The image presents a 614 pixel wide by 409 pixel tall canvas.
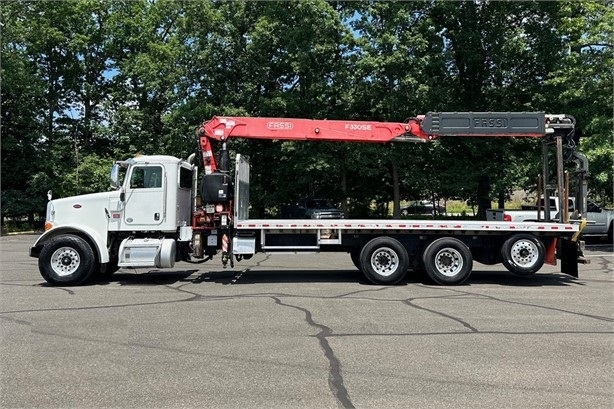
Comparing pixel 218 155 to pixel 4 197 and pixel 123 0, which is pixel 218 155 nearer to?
pixel 4 197

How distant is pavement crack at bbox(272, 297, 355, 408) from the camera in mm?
4516

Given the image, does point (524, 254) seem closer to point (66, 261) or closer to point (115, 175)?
point (115, 175)

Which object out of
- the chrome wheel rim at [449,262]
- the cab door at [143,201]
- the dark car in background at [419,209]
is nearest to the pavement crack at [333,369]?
the chrome wheel rim at [449,262]

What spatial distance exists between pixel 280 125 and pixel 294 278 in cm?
358

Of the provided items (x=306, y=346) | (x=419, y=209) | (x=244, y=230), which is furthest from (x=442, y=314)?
(x=419, y=209)

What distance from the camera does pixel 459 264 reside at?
36.9 feet

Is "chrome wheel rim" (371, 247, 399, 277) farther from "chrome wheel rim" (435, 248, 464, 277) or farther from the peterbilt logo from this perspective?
the peterbilt logo

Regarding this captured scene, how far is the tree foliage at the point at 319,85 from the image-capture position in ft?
89.5

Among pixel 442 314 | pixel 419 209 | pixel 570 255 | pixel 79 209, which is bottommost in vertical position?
pixel 442 314

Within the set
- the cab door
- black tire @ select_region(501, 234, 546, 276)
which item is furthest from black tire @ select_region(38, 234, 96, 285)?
black tire @ select_region(501, 234, 546, 276)

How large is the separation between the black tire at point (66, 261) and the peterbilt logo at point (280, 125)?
4786 mm

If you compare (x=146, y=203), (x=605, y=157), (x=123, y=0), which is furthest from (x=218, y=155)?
(x=123, y=0)

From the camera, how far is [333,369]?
5312 millimetres

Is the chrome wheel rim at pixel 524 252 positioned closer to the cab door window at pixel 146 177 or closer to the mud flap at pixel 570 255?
the mud flap at pixel 570 255
